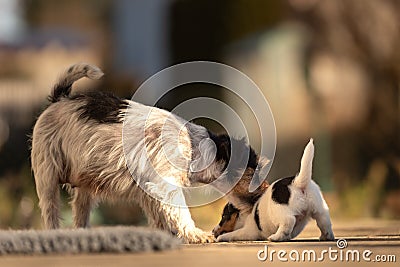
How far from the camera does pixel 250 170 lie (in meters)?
5.18

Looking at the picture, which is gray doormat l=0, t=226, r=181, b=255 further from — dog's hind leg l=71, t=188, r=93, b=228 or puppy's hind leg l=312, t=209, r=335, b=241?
dog's hind leg l=71, t=188, r=93, b=228

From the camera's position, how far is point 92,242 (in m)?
4.04

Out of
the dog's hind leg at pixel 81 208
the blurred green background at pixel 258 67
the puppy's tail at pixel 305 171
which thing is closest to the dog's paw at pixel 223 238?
the puppy's tail at pixel 305 171

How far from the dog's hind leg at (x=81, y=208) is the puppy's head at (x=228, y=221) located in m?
0.74

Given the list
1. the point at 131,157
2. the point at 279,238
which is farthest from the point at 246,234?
the point at 131,157

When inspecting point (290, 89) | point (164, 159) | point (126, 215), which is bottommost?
point (126, 215)

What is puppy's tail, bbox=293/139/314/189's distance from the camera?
4777 mm

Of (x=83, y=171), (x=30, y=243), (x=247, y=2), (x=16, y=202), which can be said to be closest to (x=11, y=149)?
(x=16, y=202)

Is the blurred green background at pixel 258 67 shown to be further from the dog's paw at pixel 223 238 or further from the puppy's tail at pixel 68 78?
the puppy's tail at pixel 68 78

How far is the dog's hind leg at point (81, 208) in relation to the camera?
543cm

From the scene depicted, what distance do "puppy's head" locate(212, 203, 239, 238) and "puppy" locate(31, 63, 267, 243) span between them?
75 mm

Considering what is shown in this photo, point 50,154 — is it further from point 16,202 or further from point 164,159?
point 16,202

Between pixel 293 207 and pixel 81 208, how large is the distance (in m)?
1.30

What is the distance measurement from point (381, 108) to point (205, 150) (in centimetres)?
653
